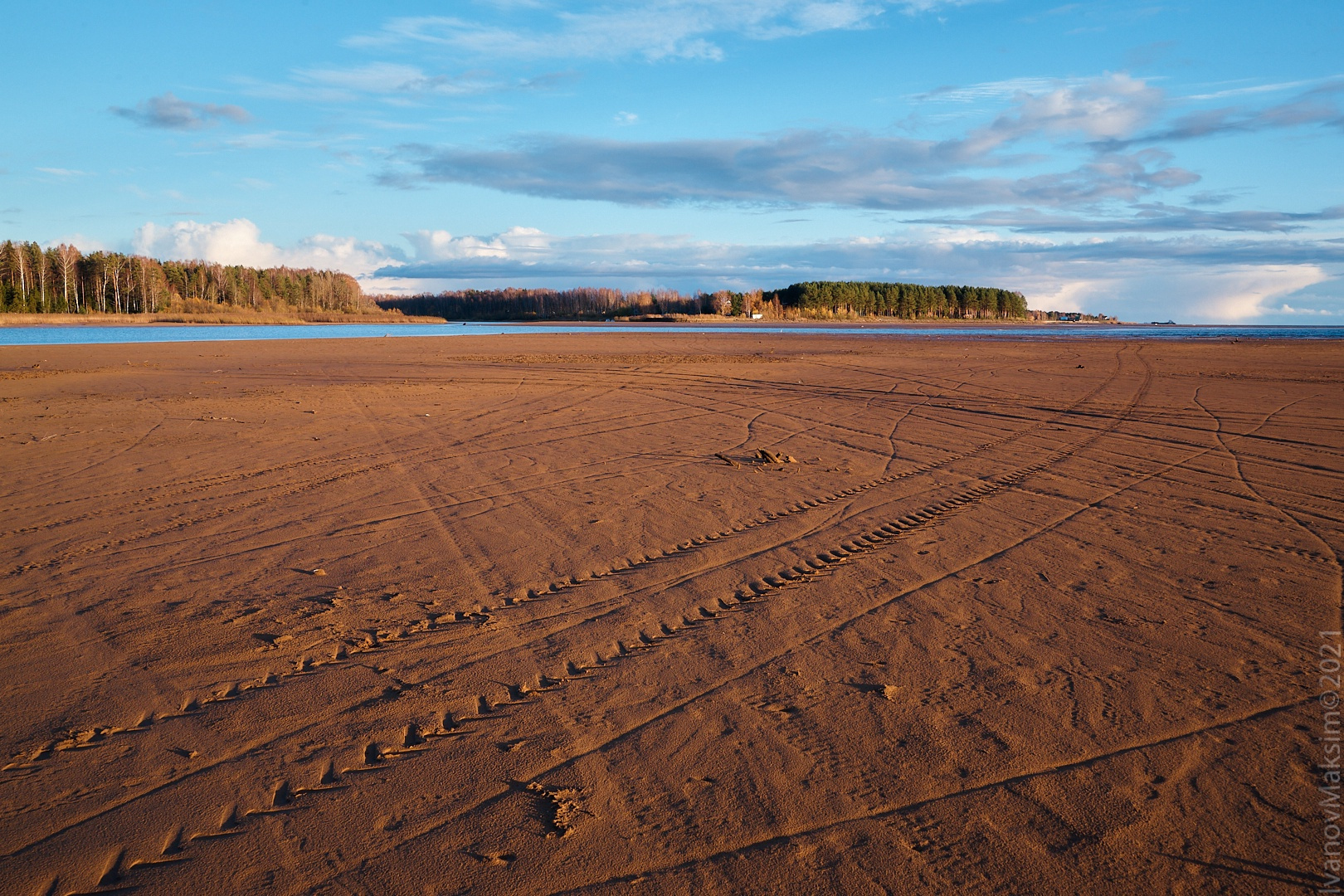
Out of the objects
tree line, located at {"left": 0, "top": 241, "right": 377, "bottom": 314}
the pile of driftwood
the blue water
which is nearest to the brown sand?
the pile of driftwood

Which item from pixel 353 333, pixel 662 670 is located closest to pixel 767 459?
pixel 662 670

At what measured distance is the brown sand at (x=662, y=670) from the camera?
116 inches

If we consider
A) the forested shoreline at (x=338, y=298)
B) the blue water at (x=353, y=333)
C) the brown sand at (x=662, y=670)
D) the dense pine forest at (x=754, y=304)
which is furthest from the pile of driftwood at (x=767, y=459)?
the dense pine forest at (x=754, y=304)

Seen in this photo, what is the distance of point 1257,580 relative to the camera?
18.7 feet

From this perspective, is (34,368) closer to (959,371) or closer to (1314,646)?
(959,371)

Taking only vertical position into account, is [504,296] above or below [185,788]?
above

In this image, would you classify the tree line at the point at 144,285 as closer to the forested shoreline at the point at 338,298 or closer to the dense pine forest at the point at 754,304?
the forested shoreline at the point at 338,298

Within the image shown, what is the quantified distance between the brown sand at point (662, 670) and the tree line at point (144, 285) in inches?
4288

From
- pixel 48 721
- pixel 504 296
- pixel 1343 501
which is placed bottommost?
pixel 48 721

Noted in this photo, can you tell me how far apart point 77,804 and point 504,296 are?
190 m

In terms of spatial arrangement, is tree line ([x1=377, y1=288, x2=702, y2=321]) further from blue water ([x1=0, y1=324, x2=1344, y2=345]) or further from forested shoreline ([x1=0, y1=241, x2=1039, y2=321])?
blue water ([x1=0, y1=324, x2=1344, y2=345])

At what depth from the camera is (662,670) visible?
4.42 meters

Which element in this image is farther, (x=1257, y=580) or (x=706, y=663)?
(x=1257, y=580)

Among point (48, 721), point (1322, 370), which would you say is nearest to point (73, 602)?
point (48, 721)
